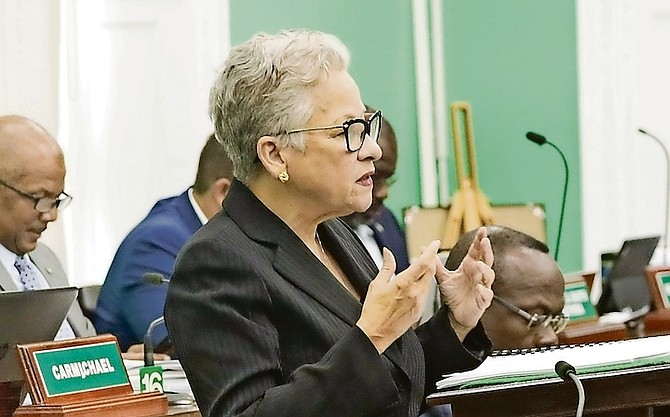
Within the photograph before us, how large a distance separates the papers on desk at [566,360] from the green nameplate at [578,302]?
1662 mm

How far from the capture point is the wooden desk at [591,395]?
191 cm

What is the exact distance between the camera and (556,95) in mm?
6109

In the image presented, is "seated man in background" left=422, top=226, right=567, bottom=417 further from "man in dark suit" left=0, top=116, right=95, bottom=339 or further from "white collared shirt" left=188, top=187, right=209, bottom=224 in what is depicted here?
"man in dark suit" left=0, top=116, right=95, bottom=339

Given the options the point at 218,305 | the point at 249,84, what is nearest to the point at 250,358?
the point at 218,305

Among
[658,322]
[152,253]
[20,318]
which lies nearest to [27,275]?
[152,253]

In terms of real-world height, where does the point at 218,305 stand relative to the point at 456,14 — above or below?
below

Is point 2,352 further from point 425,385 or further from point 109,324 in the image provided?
point 109,324

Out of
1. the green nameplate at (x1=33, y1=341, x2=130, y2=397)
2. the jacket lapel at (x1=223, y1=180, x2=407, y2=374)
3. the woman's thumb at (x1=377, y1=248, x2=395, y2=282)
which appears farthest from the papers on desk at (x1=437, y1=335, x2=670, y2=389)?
the green nameplate at (x1=33, y1=341, x2=130, y2=397)

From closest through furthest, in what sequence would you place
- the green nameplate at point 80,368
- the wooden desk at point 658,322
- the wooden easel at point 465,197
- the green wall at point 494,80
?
the green nameplate at point 80,368
the wooden desk at point 658,322
the wooden easel at point 465,197
the green wall at point 494,80

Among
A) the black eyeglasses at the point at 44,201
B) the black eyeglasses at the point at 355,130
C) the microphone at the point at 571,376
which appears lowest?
the microphone at the point at 571,376

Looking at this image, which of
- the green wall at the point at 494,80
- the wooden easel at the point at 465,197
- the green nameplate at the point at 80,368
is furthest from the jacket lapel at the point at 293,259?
the green wall at the point at 494,80

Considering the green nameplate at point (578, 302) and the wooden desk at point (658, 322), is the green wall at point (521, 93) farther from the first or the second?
the wooden desk at point (658, 322)

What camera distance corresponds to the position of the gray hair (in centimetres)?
195

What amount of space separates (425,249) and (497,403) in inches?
10.8
